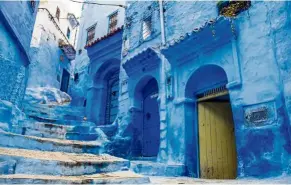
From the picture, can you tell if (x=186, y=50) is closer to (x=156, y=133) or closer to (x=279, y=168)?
(x=156, y=133)

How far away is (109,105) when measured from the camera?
12.1 metres

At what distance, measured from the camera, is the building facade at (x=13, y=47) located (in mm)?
6031

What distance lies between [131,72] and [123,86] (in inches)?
28.8

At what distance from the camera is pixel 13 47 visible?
6.59 metres

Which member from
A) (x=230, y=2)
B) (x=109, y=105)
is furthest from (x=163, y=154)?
(x=109, y=105)

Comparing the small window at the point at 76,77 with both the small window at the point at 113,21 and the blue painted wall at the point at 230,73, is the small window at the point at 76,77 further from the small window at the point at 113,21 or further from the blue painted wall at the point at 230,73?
the blue painted wall at the point at 230,73

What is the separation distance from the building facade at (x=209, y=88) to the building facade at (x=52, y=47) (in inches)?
356

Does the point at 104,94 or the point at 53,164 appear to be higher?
the point at 104,94

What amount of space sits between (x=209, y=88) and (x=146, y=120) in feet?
9.44

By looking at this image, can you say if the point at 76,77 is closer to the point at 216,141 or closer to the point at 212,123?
the point at 212,123

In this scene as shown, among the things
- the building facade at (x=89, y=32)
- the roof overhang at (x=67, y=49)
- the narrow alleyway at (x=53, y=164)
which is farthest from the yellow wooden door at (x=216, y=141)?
the roof overhang at (x=67, y=49)

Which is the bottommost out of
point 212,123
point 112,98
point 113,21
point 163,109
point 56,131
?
point 56,131

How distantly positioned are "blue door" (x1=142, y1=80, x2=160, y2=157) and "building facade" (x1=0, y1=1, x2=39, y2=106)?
14.0 ft

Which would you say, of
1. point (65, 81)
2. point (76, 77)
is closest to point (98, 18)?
point (76, 77)
